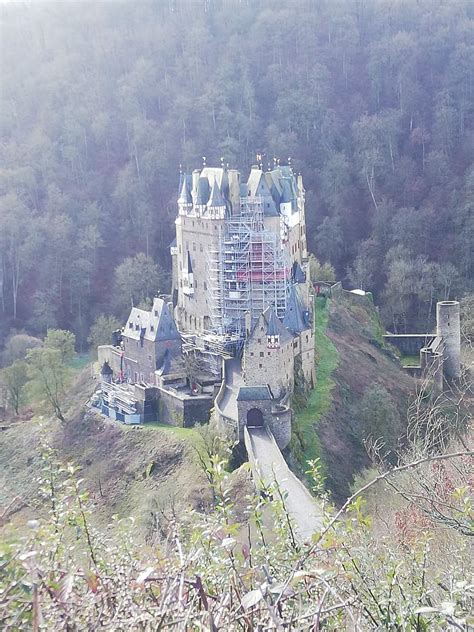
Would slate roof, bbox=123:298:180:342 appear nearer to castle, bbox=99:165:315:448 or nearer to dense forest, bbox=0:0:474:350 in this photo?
castle, bbox=99:165:315:448

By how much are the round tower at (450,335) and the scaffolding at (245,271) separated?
9.68 m

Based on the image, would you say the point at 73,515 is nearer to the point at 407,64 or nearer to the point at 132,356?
the point at 132,356

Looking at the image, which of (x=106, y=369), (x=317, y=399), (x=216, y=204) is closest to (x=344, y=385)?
(x=317, y=399)

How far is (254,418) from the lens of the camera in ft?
101

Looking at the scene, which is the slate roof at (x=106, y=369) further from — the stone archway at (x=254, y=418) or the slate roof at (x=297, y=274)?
the stone archway at (x=254, y=418)

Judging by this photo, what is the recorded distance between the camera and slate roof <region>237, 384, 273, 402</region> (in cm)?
3058

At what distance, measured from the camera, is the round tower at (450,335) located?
42906 millimetres

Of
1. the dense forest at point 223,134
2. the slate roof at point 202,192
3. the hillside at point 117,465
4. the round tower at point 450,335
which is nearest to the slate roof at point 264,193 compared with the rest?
the slate roof at point 202,192

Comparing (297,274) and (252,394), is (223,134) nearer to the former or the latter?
(297,274)

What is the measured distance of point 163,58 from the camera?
85688mm

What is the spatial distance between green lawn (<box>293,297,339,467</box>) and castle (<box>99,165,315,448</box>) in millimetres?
1160

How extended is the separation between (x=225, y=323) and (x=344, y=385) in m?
6.03

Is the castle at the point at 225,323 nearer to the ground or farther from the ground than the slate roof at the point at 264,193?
nearer to the ground

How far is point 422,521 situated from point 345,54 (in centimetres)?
7231
